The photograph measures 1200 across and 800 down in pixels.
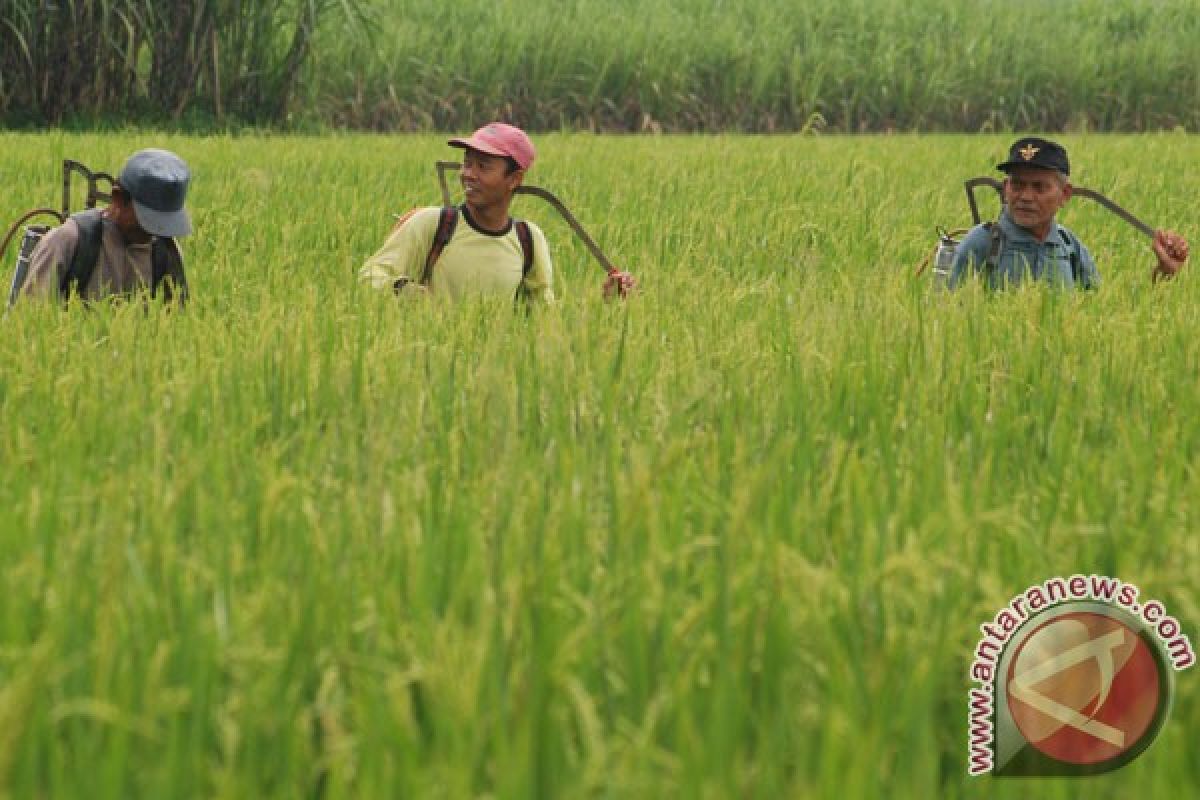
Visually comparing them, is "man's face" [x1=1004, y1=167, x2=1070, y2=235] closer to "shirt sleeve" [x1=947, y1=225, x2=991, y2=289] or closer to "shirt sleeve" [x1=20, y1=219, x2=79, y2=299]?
"shirt sleeve" [x1=947, y1=225, x2=991, y2=289]

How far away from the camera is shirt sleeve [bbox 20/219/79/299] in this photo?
428 centimetres

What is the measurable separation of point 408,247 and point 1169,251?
2152mm

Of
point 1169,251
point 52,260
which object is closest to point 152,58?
point 52,260

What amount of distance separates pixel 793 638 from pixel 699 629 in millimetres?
111

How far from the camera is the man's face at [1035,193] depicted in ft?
16.4

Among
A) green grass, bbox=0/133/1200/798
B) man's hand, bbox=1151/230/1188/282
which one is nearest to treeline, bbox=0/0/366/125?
man's hand, bbox=1151/230/1188/282

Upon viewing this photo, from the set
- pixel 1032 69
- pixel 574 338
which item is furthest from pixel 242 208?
pixel 1032 69

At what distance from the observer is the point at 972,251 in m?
5.08

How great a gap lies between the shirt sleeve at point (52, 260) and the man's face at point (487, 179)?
1.11 m

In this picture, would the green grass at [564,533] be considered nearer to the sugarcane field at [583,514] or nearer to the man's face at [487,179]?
the sugarcane field at [583,514]

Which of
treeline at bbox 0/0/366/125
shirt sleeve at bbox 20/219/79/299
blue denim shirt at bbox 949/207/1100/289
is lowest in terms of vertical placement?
shirt sleeve at bbox 20/219/79/299

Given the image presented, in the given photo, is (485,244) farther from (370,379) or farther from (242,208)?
(242,208)

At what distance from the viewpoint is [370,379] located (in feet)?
11.0

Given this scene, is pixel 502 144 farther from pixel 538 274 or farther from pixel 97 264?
pixel 97 264
